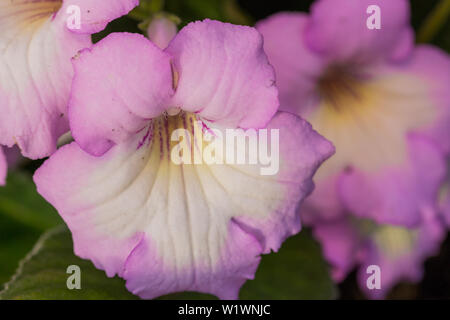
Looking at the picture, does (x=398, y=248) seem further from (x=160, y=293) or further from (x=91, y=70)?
(x=91, y=70)

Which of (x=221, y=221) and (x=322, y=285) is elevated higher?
(x=221, y=221)

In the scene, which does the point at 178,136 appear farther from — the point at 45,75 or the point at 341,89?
the point at 341,89

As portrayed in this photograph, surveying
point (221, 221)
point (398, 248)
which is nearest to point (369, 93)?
point (398, 248)

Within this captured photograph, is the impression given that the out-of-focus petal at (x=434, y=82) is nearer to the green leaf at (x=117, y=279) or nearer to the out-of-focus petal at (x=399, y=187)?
the out-of-focus petal at (x=399, y=187)

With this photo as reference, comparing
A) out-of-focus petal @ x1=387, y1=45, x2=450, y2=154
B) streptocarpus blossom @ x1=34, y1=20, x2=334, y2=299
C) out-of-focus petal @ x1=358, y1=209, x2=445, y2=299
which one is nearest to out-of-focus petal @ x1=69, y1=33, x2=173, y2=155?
streptocarpus blossom @ x1=34, y1=20, x2=334, y2=299

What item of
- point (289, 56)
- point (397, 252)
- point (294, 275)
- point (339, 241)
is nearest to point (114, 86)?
point (289, 56)

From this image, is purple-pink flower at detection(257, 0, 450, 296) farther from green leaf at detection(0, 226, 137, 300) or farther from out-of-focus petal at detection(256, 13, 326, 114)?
green leaf at detection(0, 226, 137, 300)
